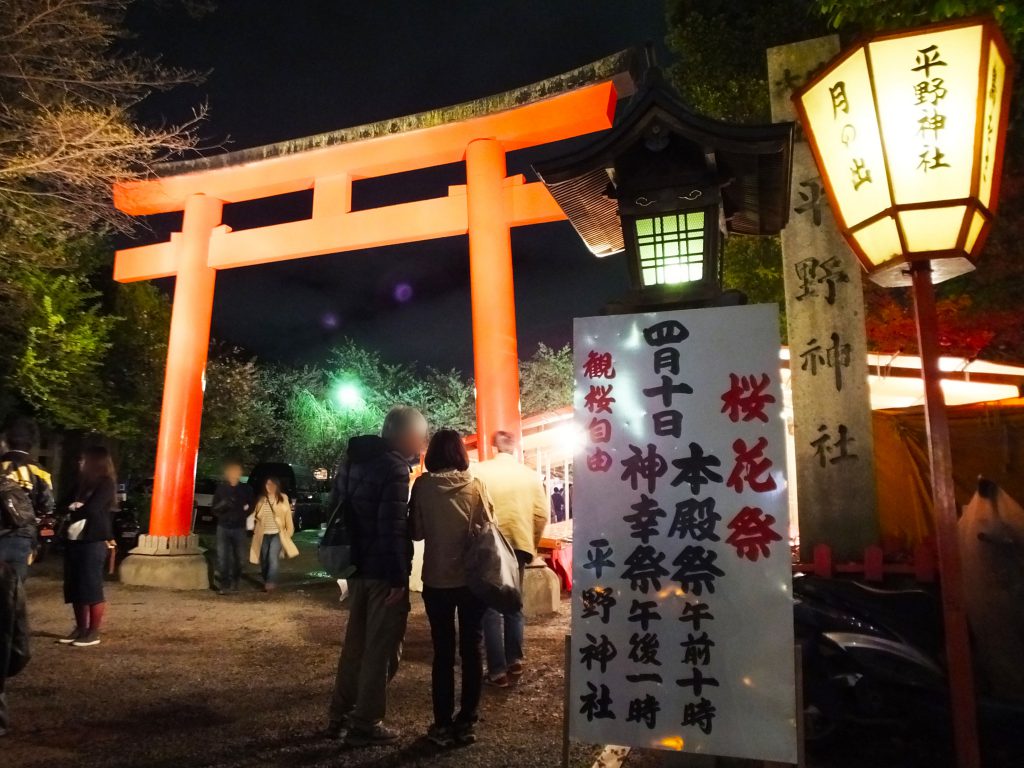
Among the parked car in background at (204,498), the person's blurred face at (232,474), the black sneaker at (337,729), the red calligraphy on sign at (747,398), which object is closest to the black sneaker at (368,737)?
the black sneaker at (337,729)

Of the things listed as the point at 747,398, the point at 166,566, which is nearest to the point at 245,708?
the point at 747,398

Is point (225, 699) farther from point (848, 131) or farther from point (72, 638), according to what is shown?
point (848, 131)

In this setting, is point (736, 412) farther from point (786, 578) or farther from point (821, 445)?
point (821, 445)

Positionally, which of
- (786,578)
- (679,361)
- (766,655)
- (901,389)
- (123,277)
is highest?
(123,277)

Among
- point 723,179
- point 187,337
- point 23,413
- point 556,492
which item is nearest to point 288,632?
point 187,337

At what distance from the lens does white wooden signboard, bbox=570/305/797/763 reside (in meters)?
2.96

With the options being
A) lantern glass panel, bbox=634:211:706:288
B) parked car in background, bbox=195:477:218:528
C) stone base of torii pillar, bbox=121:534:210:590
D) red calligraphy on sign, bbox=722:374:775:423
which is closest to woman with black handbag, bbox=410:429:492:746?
lantern glass panel, bbox=634:211:706:288

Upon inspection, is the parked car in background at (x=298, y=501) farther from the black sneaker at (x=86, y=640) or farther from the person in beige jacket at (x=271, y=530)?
the black sneaker at (x=86, y=640)

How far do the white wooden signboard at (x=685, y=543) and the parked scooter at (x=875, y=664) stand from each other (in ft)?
4.50

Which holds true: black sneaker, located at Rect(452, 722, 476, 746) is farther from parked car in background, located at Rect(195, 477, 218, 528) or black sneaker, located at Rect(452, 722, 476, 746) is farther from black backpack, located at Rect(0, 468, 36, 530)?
parked car in background, located at Rect(195, 477, 218, 528)

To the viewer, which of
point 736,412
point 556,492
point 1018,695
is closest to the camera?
point 736,412

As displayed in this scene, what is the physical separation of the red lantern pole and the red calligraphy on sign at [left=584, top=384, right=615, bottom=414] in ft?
5.01

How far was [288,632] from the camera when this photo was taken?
24.2ft

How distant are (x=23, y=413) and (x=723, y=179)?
1645 cm
